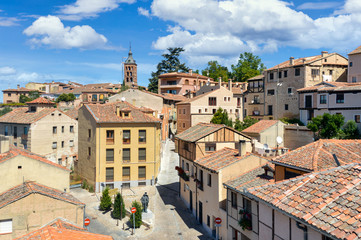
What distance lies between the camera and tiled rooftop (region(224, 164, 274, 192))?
22.2 metres

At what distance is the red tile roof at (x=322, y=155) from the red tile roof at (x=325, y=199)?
2.92m

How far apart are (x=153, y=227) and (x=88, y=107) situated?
20.2 m

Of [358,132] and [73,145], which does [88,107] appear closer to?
[73,145]

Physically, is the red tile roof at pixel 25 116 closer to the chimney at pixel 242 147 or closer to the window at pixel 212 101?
the window at pixel 212 101

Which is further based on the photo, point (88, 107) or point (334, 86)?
point (334, 86)

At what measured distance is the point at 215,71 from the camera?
325 feet

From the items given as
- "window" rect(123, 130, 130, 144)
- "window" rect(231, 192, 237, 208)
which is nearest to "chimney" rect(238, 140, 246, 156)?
"window" rect(231, 192, 237, 208)

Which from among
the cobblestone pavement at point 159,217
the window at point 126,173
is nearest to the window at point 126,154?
the window at point 126,173

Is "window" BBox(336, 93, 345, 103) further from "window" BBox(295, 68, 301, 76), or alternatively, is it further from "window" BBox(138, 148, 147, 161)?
"window" BBox(138, 148, 147, 161)

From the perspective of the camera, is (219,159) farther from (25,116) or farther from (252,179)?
(25,116)

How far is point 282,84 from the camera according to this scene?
60719mm

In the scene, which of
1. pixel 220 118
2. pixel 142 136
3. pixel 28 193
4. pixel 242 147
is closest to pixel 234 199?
pixel 242 147

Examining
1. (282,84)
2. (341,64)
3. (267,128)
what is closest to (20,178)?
(267,128)

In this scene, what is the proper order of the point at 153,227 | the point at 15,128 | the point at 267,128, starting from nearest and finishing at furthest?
the point at 153,227
the point at 267,128
the point at 15,128
